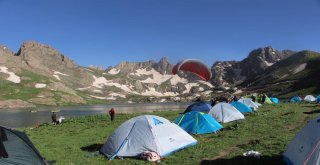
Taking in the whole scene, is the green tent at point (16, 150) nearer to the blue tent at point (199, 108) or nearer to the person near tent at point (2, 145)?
the person near tent at point (2, 145)

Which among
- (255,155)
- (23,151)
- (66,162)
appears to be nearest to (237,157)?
(255,155)

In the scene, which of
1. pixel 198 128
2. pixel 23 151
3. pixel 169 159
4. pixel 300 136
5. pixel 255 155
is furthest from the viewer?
pixel 198 128

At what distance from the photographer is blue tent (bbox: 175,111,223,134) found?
26.2 meters

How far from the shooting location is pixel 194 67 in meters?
26.8

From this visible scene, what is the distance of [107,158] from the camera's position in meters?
19.1

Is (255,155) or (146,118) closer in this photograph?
(255,155)

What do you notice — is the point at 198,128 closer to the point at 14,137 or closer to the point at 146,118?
the point at 146,118

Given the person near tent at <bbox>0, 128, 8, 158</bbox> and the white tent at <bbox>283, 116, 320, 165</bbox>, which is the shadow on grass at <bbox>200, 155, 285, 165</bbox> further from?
the person near tent at <bbox>0, 128, 8, 158</bbox>

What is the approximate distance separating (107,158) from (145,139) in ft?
7.72

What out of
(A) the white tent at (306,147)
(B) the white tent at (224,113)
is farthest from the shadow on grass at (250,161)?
(B) the white tent at (224,113)

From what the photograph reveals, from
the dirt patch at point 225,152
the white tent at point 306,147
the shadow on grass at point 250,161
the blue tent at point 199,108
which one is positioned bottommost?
the shadow on grass at point 250,161

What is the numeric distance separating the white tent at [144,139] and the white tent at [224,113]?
1266 centimetres

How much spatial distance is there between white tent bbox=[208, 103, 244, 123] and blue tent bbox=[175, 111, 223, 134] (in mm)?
5755

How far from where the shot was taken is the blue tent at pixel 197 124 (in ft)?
86.1
